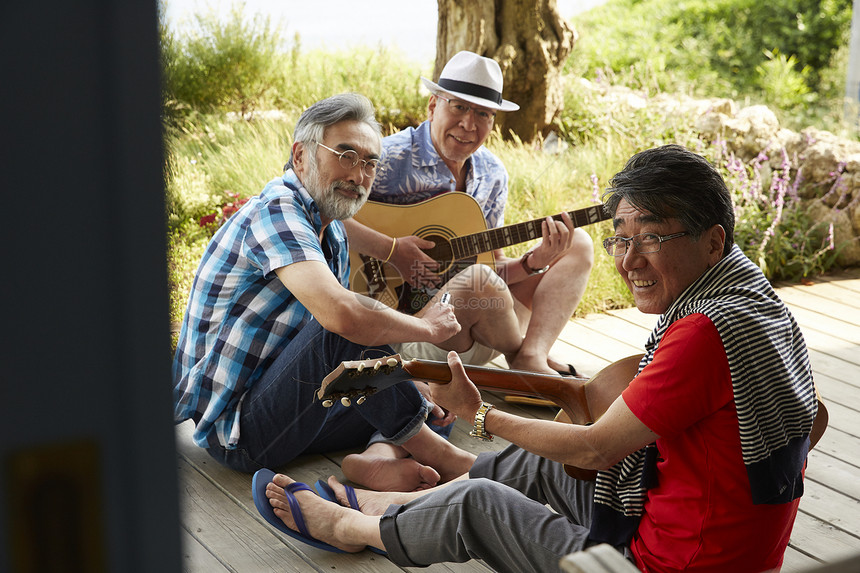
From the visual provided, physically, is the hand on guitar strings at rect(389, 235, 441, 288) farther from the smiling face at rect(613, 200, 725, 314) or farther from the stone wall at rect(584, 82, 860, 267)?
the stone wall at rect(584, 82, 860, 267)

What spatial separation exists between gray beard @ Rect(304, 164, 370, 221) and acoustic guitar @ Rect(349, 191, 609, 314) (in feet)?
1.62

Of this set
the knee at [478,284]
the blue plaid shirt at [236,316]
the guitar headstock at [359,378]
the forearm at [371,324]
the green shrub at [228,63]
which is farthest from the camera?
the green shrub at [228,63]

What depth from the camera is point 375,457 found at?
229 cm

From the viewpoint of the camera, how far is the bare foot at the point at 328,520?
186cm

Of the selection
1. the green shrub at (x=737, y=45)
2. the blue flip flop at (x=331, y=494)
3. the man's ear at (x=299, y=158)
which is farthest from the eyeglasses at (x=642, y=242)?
the green shrub at (x=737, y=45)

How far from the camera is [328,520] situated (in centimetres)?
192

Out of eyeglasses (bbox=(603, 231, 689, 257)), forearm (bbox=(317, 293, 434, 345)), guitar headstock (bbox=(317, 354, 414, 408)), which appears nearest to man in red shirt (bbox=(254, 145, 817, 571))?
eyeglasses (bbox=(603, 231, 689, 257))

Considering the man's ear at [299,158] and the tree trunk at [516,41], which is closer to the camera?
the man's ear at [299,158]

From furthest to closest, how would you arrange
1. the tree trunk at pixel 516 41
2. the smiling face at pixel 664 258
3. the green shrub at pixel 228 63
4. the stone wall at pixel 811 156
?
the green shrub at pixel 228 63 → the tree trunk at pixel 516 41 → the stone wall at pixel 811 156 → the smiling face at pixel 664 258

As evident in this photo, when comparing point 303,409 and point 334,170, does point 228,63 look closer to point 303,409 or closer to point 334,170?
point 334,170

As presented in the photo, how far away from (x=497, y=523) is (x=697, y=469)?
0.41 m

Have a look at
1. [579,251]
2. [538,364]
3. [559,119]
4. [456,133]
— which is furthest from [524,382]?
[559,119]

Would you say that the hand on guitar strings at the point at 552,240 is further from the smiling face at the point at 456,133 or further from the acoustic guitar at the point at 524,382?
the acoustic guitar at the point at 524,382

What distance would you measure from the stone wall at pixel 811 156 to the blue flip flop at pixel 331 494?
336cm
